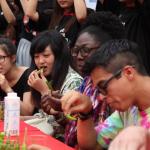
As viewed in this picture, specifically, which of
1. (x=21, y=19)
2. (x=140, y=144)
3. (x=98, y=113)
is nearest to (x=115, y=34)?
(x=98, y=113)

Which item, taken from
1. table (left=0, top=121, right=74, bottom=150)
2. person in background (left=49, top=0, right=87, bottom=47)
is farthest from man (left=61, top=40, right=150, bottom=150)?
person in background (left=49, top=0, right=87, bottom=47)

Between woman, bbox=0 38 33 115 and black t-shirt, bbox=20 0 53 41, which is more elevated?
black t-shirt, bbox=20 0 53 41

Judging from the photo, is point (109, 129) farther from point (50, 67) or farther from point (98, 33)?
point (50, 67)

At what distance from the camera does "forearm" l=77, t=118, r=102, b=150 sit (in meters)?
2.37

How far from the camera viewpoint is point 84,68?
2203mm

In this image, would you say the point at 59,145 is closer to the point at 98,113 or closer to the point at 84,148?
the point at 84,148

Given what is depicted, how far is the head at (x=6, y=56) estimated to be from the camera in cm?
407

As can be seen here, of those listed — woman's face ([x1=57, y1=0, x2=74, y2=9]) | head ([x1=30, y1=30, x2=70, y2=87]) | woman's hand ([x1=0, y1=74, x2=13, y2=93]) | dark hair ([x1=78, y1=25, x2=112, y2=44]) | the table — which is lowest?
woman's hand ([x1=0, y1=74, x2=13, y2=93])

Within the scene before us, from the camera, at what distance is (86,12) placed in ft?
14.0

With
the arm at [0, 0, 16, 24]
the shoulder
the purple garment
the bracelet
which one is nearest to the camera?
the bracelet

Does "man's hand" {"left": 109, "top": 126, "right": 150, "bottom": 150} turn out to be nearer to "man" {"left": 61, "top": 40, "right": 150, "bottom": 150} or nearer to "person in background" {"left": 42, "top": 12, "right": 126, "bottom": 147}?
"man" {"left": 61, "top": 40, "right": 150, "bottom": 150}

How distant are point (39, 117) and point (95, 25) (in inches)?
30.6

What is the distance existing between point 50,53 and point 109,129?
130 centimetres

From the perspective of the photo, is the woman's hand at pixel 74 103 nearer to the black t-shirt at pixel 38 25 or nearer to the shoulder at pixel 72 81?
the shoulder at pixel 72 81
